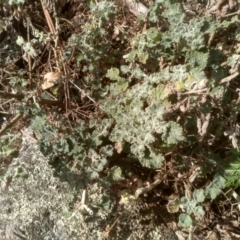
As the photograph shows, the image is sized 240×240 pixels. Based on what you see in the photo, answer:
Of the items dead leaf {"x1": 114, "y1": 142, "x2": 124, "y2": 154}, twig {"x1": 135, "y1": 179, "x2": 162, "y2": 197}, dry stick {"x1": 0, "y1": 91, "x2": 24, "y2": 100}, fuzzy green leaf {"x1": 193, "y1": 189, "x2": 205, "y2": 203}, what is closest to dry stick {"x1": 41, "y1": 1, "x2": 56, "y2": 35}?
dry stick {"x1": 0, "y1": 91, "x2": 24, "y2": 100}

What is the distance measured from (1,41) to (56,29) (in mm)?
373

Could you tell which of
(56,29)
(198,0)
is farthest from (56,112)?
(198,0)

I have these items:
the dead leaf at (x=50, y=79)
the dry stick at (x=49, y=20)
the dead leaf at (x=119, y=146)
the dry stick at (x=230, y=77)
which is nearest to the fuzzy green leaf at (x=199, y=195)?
the dead leaf at (x=119, y=146)

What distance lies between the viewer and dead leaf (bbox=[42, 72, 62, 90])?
231 centimetres

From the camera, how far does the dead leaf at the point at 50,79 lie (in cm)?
231

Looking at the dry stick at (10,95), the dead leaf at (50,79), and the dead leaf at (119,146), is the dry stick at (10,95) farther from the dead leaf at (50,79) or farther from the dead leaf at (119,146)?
the dead leaf at (119,146)

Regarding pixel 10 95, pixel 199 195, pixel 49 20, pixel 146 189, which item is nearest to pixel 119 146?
pixel 146 189

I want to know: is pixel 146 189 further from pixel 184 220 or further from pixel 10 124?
pixel 10 124

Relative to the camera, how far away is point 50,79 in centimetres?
234

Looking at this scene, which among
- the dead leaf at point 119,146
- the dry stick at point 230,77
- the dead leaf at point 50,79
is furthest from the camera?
the dead leaf at point 50,79

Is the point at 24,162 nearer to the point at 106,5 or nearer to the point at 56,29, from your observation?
the point at 56,29

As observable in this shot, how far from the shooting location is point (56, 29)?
93.5 inches

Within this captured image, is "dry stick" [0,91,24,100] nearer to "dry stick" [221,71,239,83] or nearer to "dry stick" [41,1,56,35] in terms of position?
"dry stick" [41,1,56,35]

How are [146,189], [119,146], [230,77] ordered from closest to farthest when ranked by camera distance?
[230,77]
[119,146]
[146,189]
